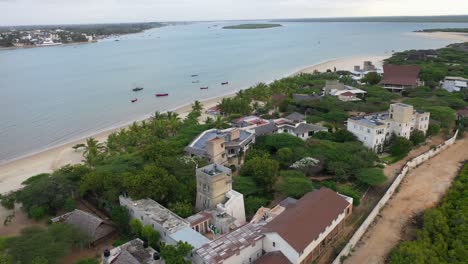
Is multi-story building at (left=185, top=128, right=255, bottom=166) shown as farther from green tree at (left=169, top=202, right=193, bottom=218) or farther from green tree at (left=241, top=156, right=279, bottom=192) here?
green tree at (left=169, top=202, right=193, bottom=218)

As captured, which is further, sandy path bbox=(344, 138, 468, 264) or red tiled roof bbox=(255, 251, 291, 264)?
sandy path bbox=(344, 138, 468, 264)

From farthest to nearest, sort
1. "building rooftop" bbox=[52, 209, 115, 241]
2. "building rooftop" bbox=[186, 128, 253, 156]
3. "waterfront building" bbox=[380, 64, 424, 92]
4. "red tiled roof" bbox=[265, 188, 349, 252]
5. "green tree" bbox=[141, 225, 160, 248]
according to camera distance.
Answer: "waterfront building" bbox=[380, 64, 424, 92] → "building rooftop" bbox=[186, 128, 253, 156] → "building rooftop" bbox=[52, 209, 115, 241] → "green tree" bbox=[141, 225, 160, 248] → "red tiled roof" bbox=[265, 188, 349, 252]

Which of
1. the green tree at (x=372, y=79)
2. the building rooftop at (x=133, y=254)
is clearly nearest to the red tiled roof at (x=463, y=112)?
the green tree at (x=372, y=79)

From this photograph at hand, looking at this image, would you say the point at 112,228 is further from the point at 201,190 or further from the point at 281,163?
the point at 281,163

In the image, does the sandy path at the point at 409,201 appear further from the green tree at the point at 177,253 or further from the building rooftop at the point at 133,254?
the building rooftop at the point at 133,254

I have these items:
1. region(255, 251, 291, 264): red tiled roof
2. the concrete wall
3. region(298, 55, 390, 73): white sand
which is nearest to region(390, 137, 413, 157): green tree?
the concrete wall

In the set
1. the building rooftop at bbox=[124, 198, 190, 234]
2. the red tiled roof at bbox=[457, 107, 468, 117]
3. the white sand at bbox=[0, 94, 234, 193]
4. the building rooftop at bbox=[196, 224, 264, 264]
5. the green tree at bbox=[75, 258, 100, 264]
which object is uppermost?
the red tiled roof at bbox=[457, 107, 468, 117]

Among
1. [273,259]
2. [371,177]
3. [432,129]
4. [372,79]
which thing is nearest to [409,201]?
[371,177]

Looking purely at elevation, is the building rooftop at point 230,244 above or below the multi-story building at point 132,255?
above
